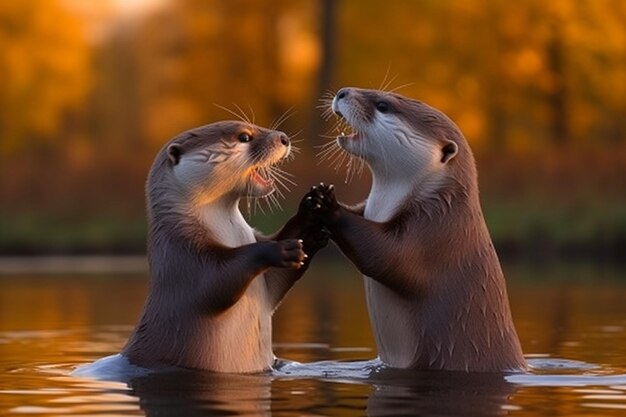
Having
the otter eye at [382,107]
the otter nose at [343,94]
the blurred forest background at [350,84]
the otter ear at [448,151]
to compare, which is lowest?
the otter ear at [448,151]

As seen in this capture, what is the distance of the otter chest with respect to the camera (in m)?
8.61

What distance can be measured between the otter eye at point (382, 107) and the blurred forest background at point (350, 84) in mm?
15749

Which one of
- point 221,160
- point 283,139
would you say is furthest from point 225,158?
point 283,139

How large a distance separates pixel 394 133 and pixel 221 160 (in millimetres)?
918

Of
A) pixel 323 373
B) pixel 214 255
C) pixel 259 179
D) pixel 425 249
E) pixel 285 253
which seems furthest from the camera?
pixel 259 179

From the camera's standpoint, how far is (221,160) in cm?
866

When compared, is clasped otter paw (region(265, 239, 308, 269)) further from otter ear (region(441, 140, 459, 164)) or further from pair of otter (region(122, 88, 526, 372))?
otter ear (region(441, 140, 459, 164))

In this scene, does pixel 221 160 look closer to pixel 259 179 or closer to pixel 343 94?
pixel 259 179

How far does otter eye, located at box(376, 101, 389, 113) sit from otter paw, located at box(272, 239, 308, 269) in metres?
1.13

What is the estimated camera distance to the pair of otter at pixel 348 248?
823 centimetres

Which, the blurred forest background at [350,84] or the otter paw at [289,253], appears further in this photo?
the blurred forest background at [350,84]

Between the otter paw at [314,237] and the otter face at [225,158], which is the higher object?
the otter face at [225,158]

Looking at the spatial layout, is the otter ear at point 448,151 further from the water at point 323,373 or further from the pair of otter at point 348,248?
the water at point 323,373

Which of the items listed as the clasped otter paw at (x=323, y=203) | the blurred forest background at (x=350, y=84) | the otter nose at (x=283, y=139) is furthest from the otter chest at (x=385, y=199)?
the blurred forest background at (x=350, y=84)
